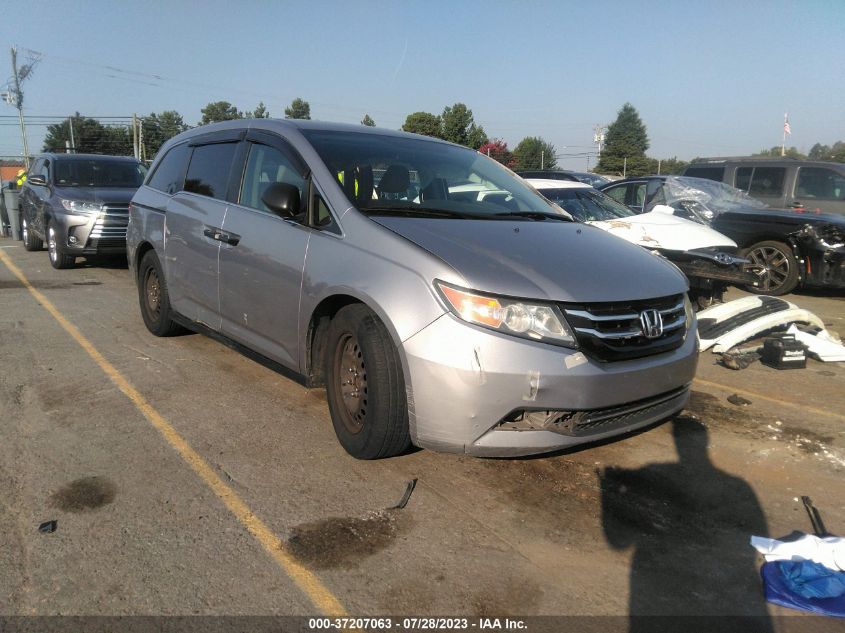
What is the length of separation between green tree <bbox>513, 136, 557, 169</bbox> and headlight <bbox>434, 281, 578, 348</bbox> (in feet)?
185

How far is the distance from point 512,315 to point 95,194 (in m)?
9.29

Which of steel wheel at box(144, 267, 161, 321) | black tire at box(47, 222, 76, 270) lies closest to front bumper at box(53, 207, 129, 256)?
black tire at box(47, 222, 76, 270)

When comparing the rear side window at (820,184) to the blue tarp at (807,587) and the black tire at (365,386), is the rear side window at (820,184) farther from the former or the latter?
the black tire at (365,386)

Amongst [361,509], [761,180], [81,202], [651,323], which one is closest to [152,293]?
[361,509]

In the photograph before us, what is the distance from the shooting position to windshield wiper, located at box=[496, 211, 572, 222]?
416cm

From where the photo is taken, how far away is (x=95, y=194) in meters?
10.3

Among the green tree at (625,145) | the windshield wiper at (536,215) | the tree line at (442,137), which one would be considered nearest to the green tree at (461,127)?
the tree line at (442,137)

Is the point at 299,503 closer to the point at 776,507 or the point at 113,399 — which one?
the point at 113,399

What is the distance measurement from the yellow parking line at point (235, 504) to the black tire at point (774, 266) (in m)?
8.04

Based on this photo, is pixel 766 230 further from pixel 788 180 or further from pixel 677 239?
pixel 788 180

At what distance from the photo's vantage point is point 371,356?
3207mm

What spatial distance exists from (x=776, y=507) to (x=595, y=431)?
1.03 m

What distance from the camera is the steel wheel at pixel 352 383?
342cm

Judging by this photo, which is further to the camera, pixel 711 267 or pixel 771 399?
pixel 711 267
